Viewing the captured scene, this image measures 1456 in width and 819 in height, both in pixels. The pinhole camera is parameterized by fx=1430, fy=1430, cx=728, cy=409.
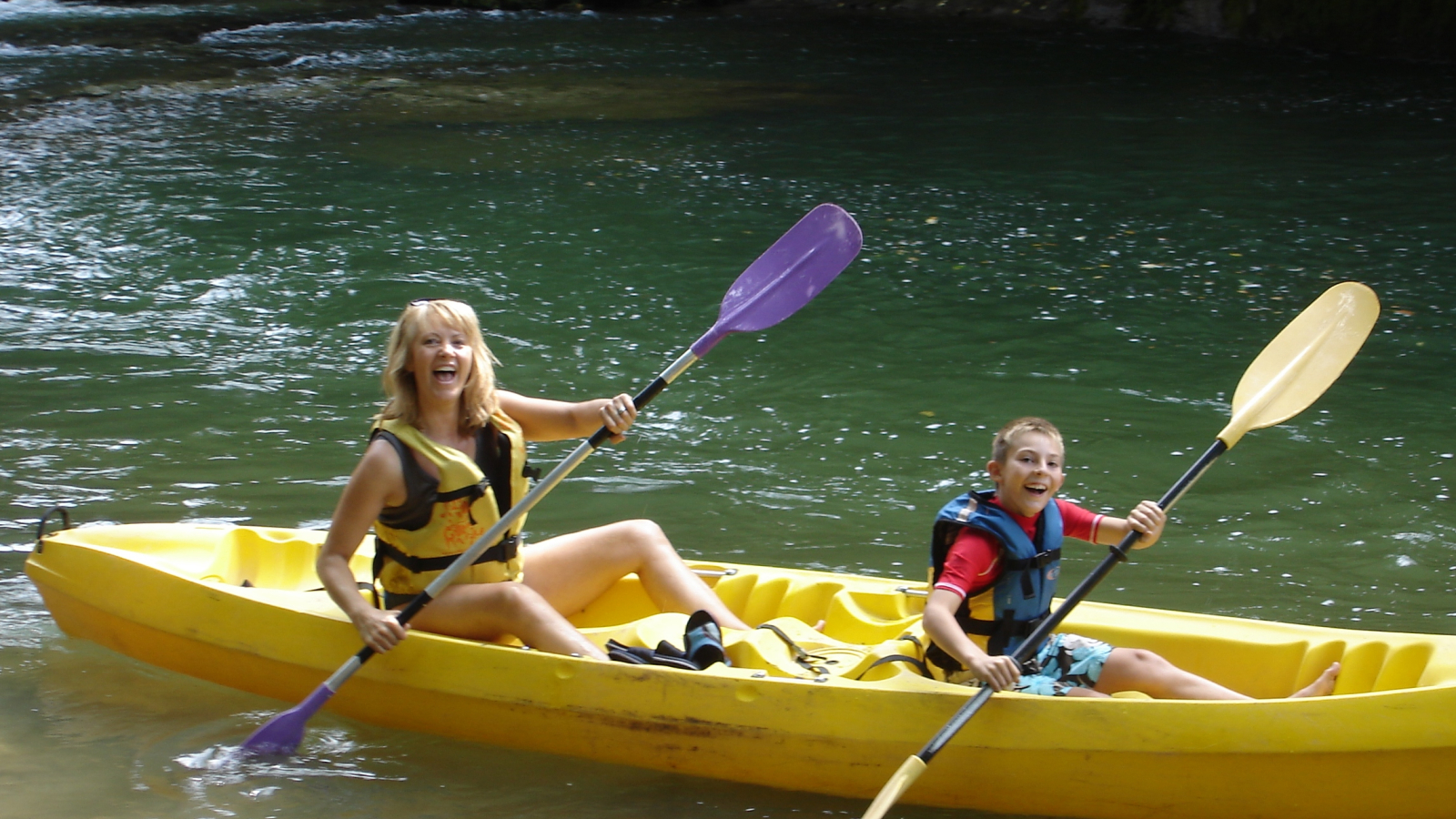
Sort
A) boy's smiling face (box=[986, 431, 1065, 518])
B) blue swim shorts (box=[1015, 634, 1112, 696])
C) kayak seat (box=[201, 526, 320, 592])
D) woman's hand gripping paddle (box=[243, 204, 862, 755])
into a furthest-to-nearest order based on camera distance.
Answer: kayak seat (box=[201, 526, 320, 592])
woman's hand gripping paddle (box=[243, 204, 862, 755])
blue swim shorts (box=[1015, 634, 1112, 696])
boy's smiling face (box=[986, 431, 1065, 518])

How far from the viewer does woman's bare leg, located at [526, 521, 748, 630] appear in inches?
144

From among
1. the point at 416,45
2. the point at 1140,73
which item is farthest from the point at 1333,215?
the point at 416,45

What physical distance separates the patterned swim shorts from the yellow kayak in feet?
0.51

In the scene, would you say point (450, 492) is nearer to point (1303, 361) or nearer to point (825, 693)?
point (825, 693)

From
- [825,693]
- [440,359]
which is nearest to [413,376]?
[440,359]

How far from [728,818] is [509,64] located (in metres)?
13.3

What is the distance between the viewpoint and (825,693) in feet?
10.3

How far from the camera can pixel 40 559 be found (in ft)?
13.2

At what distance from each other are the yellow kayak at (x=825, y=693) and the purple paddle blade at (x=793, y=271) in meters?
0.70

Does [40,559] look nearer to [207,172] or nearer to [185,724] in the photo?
[185,724]

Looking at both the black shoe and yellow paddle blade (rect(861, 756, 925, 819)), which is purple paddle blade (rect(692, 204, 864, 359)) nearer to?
the black shoe

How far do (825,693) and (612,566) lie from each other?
2.56 ft

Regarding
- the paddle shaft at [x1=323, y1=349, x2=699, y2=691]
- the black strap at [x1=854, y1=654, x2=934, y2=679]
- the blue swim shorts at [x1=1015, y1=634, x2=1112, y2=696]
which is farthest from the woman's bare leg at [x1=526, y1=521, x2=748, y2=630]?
the blue swim shorts at [x1=1015, y1=634, x2=1112, y2=696]

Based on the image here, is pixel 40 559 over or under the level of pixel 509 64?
under
